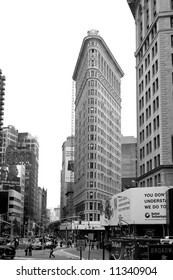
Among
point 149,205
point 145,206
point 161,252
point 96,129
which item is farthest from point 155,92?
point 96,129

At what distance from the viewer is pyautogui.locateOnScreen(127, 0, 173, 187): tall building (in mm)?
61281

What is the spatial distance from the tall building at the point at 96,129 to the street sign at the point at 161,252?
483 ft

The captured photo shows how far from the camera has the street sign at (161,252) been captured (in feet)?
30.3

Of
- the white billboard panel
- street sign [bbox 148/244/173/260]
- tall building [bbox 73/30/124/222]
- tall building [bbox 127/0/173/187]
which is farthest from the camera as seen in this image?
tall building [bbox 73/30/124/222]

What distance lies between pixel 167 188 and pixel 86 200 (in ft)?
361

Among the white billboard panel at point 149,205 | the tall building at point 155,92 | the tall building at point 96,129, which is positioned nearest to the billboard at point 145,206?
the white billboard panel at point 149,205

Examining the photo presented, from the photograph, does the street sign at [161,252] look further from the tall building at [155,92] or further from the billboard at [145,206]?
the tall building at [155,92]

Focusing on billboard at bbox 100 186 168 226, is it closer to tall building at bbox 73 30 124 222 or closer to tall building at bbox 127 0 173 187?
tall building at bbox 127 0 173 187

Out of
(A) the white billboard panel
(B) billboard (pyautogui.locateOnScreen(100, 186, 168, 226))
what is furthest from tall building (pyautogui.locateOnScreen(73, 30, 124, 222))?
(A) the white billboard panel

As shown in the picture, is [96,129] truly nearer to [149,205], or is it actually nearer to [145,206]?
[145,206]

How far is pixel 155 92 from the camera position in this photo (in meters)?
66.8

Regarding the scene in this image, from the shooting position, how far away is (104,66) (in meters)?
181

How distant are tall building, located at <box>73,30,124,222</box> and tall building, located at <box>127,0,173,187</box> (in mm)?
83788
